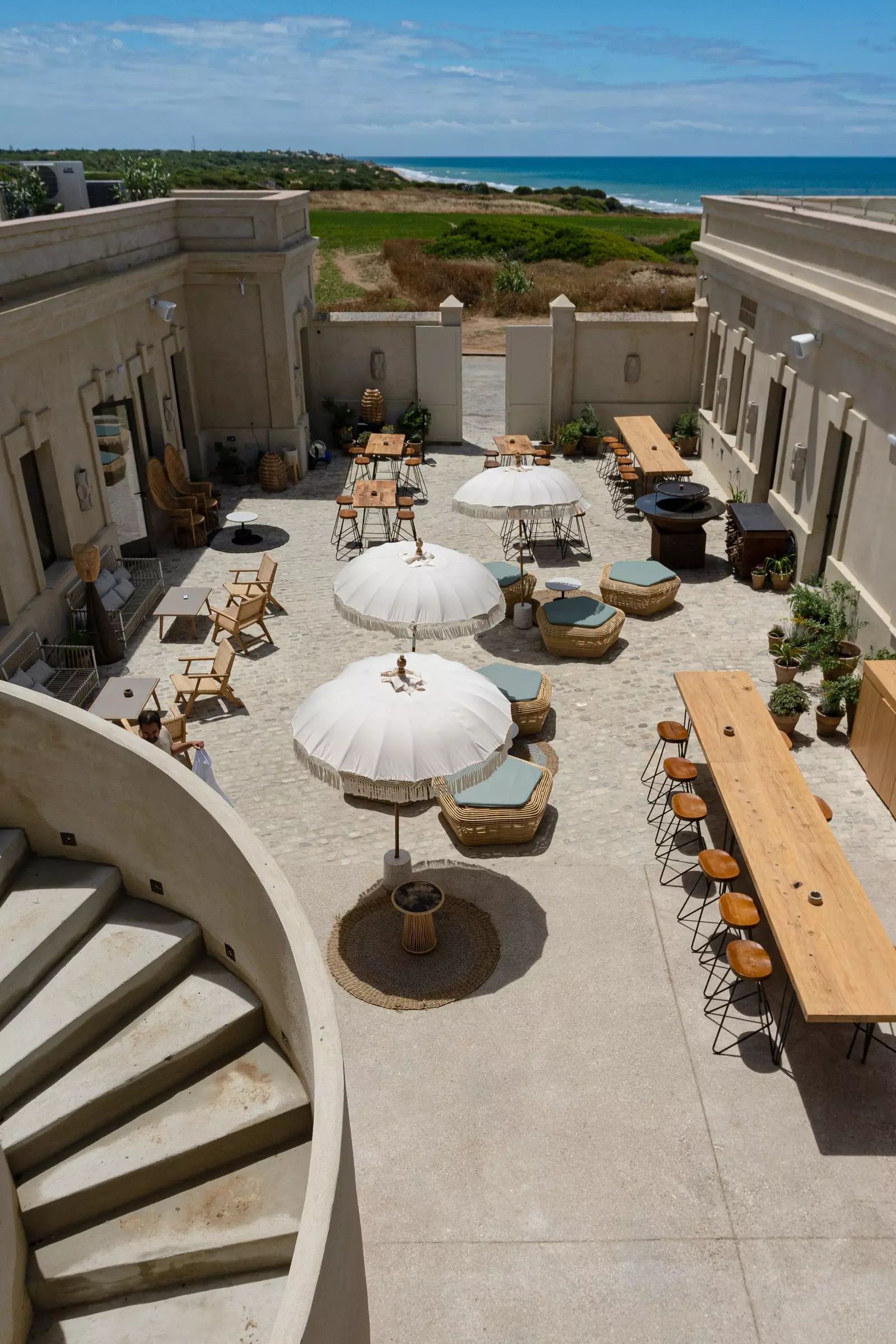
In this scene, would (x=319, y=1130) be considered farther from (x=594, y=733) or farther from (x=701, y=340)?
(x=701, y=340)

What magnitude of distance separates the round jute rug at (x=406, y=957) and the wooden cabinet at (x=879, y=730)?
509 cm

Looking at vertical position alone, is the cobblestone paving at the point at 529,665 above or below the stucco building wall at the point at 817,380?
below

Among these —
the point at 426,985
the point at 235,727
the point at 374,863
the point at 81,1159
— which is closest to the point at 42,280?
the point at 235,727

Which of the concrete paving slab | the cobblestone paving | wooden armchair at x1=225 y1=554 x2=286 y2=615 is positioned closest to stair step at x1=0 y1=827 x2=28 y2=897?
the concrete paving slab

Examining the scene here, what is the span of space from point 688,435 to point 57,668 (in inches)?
684

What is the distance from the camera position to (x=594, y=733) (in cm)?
1296

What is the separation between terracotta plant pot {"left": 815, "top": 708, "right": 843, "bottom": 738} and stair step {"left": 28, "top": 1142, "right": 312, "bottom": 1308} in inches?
370

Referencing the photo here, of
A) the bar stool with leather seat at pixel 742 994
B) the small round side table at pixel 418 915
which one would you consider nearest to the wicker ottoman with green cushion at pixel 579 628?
the small round side table at pixel 418 915

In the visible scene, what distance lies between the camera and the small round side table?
919 centimetres

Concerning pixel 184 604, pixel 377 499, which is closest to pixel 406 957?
pixel 184 604

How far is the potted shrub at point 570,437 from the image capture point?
24.9 m

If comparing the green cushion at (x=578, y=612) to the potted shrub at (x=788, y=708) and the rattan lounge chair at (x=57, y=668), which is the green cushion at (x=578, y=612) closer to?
the potted shrub at (x=788, y=708)

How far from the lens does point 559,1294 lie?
21.1 feet

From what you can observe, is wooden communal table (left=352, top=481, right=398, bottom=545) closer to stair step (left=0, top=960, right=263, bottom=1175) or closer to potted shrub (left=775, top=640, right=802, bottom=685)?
potted shrub (left=775, top=640, right=802, bottom=685)
